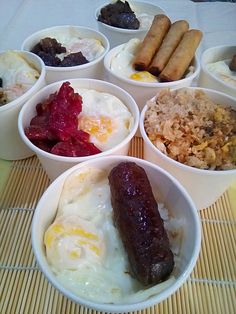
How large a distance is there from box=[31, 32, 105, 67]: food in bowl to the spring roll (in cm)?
28

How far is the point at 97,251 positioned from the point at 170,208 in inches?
9.9

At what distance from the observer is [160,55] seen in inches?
53.8

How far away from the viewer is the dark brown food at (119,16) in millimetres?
1607

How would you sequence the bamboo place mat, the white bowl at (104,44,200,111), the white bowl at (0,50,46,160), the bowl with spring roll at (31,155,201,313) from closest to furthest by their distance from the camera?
1. the bowl with spring roll at (31,155,201,313)
2. the bamboo place mat
3. the white bowl at (0,50,46,160)
4. the white bowl at (104,44,200,111)

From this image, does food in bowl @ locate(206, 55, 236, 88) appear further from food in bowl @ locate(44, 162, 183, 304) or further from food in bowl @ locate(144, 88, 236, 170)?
food in bowl @ locate(44, 162, 183, 304)

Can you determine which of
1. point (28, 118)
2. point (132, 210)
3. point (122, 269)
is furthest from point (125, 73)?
point (122, 269)

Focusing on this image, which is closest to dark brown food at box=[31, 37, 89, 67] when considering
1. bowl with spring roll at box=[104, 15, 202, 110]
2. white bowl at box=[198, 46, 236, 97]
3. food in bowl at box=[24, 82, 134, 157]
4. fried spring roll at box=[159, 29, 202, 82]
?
bowl with spring roll at box=[104, 15, 202, 110]

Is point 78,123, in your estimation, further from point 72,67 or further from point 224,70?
point 224,70

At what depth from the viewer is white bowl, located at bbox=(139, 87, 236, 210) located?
998 millimetres

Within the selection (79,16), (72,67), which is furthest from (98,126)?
(79,16)

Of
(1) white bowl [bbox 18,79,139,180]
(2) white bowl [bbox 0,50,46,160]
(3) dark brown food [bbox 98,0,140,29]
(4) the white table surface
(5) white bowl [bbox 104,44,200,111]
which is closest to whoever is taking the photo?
(1) white bowl [bbox 18,79,139,180]

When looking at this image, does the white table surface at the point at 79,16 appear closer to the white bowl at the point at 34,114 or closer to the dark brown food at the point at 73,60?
the dark brown food at the point at 73,60

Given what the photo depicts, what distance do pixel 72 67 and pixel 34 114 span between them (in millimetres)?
291

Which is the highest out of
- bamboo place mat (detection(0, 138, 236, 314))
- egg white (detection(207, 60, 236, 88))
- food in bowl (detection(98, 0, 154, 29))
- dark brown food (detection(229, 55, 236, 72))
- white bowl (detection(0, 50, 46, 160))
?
food in bowl (detection(98, 0, 154, 29))
